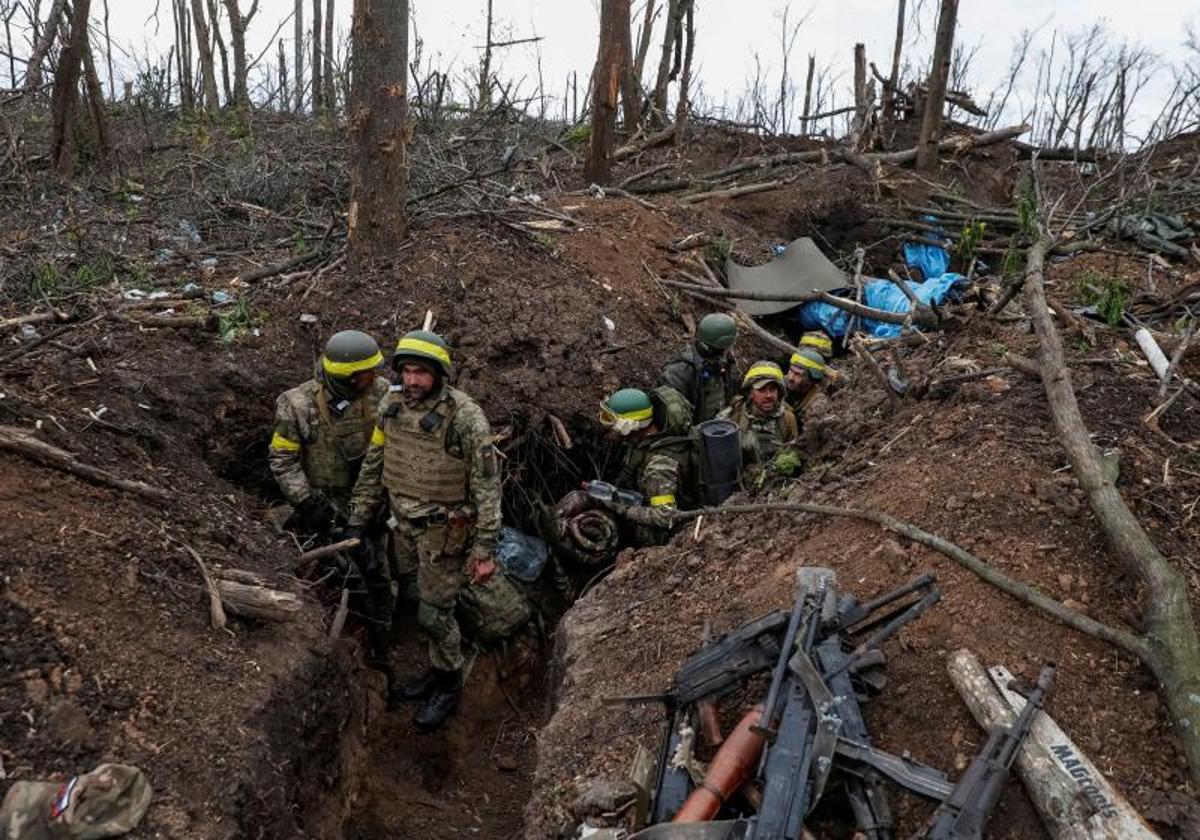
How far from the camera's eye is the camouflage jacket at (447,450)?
5016mm

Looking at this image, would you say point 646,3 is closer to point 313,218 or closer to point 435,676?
point 313,218

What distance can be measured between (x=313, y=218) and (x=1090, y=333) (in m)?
6.49

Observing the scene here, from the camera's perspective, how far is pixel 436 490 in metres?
5.12

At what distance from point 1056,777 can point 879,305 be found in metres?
A: 6.08

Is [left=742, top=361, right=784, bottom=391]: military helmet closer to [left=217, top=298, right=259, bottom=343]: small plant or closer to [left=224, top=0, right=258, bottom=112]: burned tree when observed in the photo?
[left=217, top=298, right=259, bottom=343]: small plant

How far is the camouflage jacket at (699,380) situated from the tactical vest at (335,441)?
7.34 ft

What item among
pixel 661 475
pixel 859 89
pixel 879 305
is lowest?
pixel 661 475

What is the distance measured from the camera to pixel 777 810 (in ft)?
8.00

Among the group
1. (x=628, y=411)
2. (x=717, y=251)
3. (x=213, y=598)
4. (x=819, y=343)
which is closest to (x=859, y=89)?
(x=717, y=251)

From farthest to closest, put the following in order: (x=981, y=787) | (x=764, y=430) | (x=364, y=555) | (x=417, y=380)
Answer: (x=764, y=430)
(x=364, y=555)
(x=417, y=380)
(x=981, y=787)

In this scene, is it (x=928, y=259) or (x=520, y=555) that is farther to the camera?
(x=928, y=259)

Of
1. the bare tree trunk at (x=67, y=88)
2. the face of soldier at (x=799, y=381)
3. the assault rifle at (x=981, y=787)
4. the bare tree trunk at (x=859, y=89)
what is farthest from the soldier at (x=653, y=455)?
the bare tree trunk at (x=859, y=89)

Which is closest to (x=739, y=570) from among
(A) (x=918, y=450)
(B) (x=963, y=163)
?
(A) (x=918, y=450)

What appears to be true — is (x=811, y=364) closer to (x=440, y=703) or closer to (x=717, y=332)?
(x=717, y=332)
